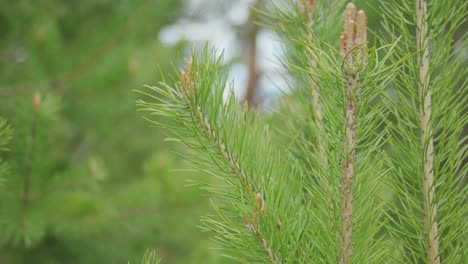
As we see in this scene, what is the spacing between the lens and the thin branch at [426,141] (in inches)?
24.5

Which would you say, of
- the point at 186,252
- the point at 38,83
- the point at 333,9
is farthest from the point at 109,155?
the point at 333,9

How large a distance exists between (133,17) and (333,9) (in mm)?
1766

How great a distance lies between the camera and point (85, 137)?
11.1 feet

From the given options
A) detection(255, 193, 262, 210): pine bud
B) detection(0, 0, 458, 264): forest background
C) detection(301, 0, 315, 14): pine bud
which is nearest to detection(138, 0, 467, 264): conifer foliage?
detection(255, 193, 262, 210): pine bud

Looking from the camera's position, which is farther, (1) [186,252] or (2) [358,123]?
(1) [186,252]

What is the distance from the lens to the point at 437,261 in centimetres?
62

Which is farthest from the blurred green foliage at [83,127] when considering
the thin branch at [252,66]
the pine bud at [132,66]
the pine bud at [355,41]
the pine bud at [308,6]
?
the thin branch at [252,66]

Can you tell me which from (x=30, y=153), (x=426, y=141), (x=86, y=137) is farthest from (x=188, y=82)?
(x=86, y=137)

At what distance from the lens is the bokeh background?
1709mm

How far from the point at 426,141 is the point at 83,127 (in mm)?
2330

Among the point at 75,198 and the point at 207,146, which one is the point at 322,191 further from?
the point at 75,198

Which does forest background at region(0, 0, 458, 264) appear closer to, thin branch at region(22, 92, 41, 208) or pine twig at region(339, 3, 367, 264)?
thin branch at region(22, 92, 41, 208)

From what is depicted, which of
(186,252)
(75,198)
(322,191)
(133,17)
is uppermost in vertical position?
(133,17)

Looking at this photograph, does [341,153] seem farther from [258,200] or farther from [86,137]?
[86,137]
